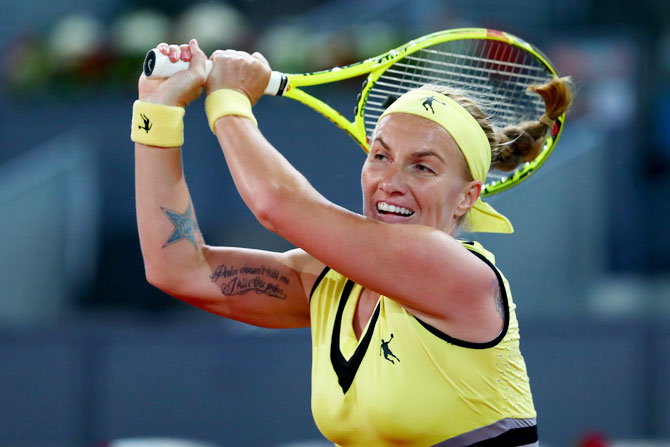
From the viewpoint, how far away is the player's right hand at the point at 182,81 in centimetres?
219

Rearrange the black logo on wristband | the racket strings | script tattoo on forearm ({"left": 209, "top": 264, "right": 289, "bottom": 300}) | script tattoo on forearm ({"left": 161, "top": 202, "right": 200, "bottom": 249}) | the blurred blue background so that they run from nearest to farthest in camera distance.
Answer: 1. the black logo on wristband
2. script tattoo on forearm ({"left": 161, "top": 202, "right": 200, "bottom": 249})
3. script tattoo on forearm ({"left": 209, "top": 264, "right": 289, "bottom": 300})
4. the racket strings
5. the blurred blue background

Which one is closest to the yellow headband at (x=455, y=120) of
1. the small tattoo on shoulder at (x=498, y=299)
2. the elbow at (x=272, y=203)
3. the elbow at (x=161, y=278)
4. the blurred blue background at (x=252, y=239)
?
the small tattoo on shoulder at (x=498, y=299)

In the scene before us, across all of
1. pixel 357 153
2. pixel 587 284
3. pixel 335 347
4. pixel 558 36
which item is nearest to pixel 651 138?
pixel 558 36

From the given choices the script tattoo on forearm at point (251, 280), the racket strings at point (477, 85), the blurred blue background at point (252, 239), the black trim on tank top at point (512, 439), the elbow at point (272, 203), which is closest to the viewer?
the elbow at point (272, 203)

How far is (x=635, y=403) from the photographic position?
4.98 m

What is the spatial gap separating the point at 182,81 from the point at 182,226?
39 centimetres

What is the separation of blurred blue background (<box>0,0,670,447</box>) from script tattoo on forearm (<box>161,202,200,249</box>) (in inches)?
82.6

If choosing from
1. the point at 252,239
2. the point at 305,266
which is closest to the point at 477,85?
the point at 305,266

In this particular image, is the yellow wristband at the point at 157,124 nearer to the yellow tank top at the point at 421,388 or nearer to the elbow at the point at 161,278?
the elbow at the point at 161,278

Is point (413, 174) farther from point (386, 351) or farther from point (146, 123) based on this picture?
point (146, 123)

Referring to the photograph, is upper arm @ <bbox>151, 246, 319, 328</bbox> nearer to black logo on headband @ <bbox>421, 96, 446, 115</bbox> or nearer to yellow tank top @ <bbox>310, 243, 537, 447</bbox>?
yellow tank top @ <bbox>310, 243, 537, 447</bbox>

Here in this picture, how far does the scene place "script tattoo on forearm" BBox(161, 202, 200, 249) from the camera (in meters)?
2.38

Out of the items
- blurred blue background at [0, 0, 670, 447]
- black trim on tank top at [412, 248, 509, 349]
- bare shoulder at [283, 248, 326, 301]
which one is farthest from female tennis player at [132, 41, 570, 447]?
blurred blue background at [0, 0, 670, 447]

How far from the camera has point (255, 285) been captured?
251cm
